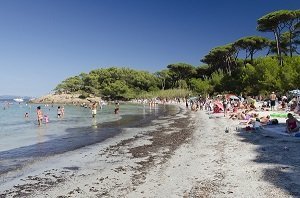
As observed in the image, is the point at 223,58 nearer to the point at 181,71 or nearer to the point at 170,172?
the point at 181,71

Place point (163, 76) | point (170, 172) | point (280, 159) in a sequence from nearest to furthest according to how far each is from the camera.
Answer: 1. point (170, 172)
2. point (280, 159)
3. point (163, 76)

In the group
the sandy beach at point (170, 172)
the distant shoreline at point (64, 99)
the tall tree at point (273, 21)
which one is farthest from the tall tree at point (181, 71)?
the sandy beach at point (170, 172)

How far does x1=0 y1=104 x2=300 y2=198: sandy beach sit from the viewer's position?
8297 millimetres

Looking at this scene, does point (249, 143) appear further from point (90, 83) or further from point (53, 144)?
point (90, 83)

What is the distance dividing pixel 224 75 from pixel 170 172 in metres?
65.1

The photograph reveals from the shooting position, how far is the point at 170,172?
1021 centimetres

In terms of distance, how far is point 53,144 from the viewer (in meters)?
17.7

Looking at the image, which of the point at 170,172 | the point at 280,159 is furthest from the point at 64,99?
the point at 280,159

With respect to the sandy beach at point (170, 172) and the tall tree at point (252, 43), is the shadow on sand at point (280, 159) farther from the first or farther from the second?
the tall tree at point (252, 43)

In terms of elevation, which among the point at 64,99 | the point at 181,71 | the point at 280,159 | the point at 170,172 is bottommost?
the point at 170,172

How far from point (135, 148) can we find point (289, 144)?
607cm

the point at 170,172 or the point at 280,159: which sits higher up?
the point at 280,159

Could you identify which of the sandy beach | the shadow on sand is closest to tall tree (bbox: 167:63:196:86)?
the shadow on sand

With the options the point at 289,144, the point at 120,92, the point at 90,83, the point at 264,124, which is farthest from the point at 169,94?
the point at 289,144
